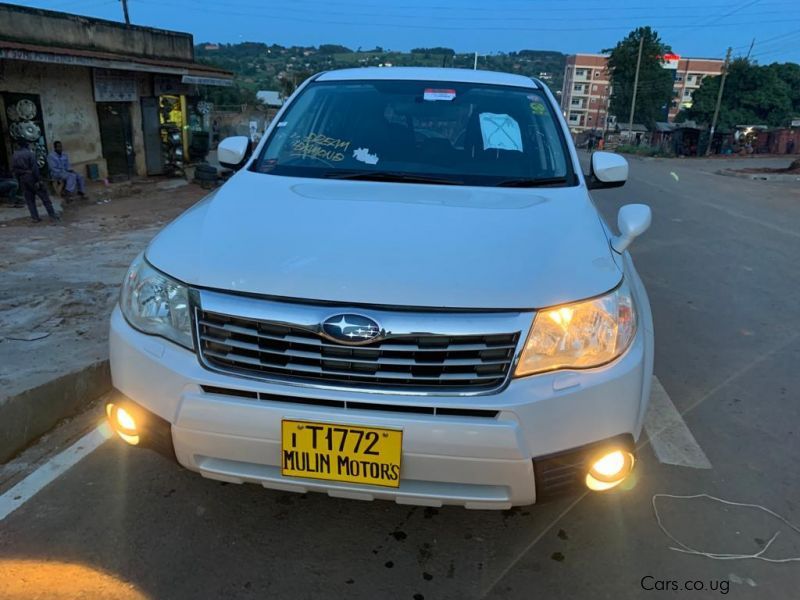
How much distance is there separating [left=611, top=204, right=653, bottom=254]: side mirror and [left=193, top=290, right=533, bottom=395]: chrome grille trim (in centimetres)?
92

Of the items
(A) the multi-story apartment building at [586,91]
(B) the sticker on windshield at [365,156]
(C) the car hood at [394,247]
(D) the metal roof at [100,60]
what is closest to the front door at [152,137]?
(D) the metal roof at [100,60]

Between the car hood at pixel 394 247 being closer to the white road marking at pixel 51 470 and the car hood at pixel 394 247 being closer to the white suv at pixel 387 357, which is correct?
the white suv at pixel 387 357

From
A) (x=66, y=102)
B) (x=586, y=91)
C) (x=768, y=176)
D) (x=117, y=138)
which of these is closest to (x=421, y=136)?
(x=66, y=102)

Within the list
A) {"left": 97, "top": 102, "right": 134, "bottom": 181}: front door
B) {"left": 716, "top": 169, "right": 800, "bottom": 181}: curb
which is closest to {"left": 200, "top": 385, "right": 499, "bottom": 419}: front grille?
{"left": 97, "top": 102, "right": 134, "bottom": 181}: front door

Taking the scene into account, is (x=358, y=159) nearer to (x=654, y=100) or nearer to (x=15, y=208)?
(x=15, y=208)

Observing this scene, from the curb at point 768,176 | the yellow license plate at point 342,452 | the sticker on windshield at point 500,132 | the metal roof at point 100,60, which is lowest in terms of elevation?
the curb at point 768,176

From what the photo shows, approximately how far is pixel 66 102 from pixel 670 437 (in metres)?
15.2

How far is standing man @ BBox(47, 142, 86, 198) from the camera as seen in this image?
12570mm

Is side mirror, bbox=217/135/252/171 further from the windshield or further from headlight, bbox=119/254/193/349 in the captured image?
headlight, bbox=119/254/193/349

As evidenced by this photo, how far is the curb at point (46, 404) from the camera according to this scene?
9.61 ft

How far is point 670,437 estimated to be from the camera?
320 cm

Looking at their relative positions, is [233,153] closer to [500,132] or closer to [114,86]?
[500,132]

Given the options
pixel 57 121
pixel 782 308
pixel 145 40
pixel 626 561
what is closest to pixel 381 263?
pixel 626 561

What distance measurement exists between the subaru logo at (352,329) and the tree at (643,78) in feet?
241
